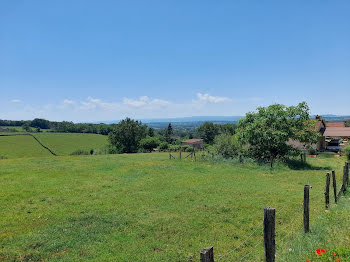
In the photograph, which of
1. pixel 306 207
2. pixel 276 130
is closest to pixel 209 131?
pixel 276 130

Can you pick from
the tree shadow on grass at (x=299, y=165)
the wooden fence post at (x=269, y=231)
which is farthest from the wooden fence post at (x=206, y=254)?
the tree shadow on grass at (x=299, y=165)

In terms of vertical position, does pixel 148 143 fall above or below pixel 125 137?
below

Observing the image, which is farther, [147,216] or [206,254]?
[147,216]

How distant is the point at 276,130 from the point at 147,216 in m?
21.0

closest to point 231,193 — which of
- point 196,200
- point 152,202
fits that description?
point 196,200

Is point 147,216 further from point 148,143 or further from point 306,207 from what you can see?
point 148,143

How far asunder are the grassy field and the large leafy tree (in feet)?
25.2

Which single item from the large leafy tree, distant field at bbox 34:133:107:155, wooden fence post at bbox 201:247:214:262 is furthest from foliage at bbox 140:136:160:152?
wooden fence post at bbox 201:247:214:262

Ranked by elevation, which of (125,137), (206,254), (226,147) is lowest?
(125,137)

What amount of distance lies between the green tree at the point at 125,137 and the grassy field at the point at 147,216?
51.7 m

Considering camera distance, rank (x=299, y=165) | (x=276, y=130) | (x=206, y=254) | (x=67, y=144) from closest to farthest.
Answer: (x=206, y=254)
(x=299, y=165)
(x=276, y=130)
(x=67, y=144)

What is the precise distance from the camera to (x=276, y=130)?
26625 millimetres

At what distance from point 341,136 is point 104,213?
168 ft

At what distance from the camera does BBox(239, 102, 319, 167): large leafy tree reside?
1045 inches
